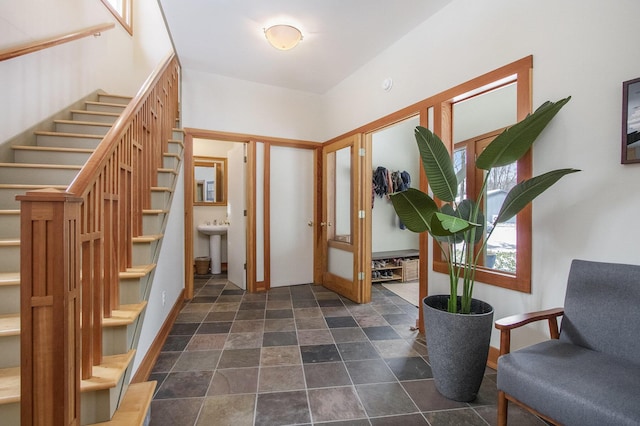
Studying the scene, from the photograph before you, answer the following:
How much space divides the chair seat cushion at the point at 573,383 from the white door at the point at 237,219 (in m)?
3.21

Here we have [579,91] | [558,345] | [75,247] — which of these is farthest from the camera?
[579,91]

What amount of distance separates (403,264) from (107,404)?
3880mm

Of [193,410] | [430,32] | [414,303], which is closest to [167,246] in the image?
[193,410]

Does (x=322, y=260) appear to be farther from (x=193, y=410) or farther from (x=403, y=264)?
(x=193, y=410)

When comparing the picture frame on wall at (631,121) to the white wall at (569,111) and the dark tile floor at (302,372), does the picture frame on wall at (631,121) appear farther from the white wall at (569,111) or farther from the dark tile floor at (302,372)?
the dark tile floor at (302,372)

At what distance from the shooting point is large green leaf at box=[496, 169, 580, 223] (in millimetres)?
1410

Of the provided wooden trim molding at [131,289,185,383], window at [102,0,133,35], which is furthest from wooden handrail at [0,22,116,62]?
wooden trim molding at [131,289,185,383]

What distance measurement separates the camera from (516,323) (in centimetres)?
136

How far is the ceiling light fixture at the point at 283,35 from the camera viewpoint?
8.27 feet

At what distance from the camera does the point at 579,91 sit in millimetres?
1540

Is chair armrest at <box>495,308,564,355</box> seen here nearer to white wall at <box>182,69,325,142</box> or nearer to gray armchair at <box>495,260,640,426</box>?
gray armchair at <box>495,260,640,426</box>

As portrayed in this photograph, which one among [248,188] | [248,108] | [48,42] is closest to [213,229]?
[248,188]

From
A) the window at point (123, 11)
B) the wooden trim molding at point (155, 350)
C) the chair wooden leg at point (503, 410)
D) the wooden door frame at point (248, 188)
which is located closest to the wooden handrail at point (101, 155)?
the wooden trim molding at point (155, 350)

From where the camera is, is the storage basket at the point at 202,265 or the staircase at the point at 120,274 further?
the storage basket at the point at 202,265
